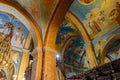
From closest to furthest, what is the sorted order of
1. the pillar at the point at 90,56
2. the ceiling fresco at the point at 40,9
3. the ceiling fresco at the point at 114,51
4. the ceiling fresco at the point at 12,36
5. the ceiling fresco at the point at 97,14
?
1. the ceiling fresco at the point at 40,9
2. the ceiling fresco at the point at 97,14
3. the pillar at the point at 90,56
4. the ceiling fresco at the point at 12,36
5. the ceiling fresco at the point at 114,51

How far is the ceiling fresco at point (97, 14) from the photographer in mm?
9609

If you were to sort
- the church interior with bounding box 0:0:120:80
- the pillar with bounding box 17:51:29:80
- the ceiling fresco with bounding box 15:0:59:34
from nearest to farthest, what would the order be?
the church interior with bounding box 0:0:120:80
the ceiling fresco with bounding box 15:0:59:34
the pillar with bounding box 17:51:29:80

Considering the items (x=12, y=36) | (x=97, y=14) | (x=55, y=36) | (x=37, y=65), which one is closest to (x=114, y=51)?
(x=97, y=14)

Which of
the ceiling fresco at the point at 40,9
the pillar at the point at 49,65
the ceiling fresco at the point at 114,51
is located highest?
the ceiling fresco at the point at 40,9

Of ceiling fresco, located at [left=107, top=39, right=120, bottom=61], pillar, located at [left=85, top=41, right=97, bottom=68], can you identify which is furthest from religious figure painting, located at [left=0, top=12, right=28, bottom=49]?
ceiling fresco, located at [left=107, top=39, right=120, bottom=61]

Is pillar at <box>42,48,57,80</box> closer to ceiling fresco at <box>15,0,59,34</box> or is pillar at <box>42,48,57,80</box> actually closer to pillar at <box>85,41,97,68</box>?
ceiling fresco at <box>15,0,59,34</box>

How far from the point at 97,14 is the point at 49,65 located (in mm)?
4664

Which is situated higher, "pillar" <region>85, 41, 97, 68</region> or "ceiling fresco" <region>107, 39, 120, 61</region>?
"ceiling fresco" <region>107, 39, 120, 61</region>

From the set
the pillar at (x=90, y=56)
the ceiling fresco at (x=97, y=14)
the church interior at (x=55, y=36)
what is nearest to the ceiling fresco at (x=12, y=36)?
the church interior at (x=55, y=36)

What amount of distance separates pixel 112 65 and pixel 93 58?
3678mm

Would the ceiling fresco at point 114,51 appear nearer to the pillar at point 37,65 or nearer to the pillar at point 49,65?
the pillar at point 49,65

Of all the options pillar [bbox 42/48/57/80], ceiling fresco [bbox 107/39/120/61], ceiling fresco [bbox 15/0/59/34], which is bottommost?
pillar [bbox 42/48/57/80]

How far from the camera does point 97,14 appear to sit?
33.4 ft

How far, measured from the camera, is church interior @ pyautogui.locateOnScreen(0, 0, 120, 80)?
299 inches
